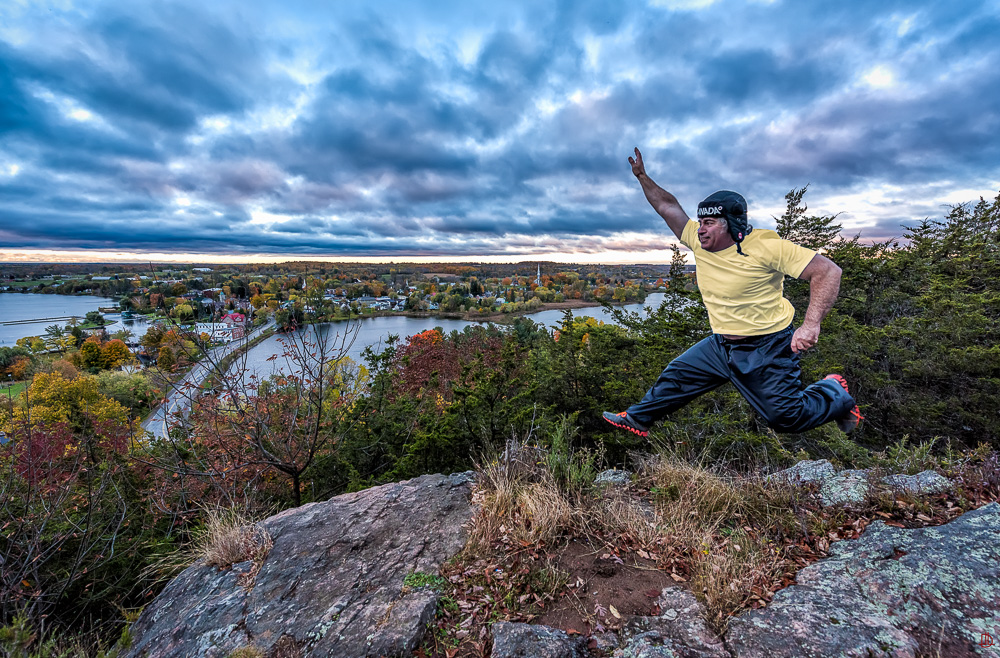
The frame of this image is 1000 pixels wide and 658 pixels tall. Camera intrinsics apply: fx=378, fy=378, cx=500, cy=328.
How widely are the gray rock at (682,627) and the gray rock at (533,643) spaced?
0.34 m

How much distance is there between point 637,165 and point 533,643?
3.55 m

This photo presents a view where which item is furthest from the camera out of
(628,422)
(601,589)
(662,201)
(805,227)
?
(805,227)

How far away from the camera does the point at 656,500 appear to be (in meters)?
3.47

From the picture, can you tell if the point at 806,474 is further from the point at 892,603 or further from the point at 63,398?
the point at 63,398

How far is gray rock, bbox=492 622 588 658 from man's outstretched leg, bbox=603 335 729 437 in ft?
→ 5.90

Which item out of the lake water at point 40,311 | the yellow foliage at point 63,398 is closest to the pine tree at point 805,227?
the yellow foliage at point 63,398

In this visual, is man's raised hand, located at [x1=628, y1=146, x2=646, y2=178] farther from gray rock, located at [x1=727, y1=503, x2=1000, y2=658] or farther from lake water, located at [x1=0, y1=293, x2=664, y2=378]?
lake water, located at [x1=0, y1=293, x2=664, y2=378]

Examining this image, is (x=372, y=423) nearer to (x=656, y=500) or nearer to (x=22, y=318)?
(x=656, y=500)

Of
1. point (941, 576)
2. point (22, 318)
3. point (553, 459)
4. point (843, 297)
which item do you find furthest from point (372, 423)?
point (22, 318)

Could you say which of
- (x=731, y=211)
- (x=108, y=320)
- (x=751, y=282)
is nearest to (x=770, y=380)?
(x=751, y=282)

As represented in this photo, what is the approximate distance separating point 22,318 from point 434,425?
326 ft

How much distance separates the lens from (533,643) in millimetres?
2129

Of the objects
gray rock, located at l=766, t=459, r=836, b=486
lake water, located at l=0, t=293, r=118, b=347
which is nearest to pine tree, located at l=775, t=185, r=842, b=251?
gray rock, located at l=766, t=459, r=836, b=486

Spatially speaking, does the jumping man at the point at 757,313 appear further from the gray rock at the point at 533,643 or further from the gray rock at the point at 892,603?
the gray rock at the point at 533,643
